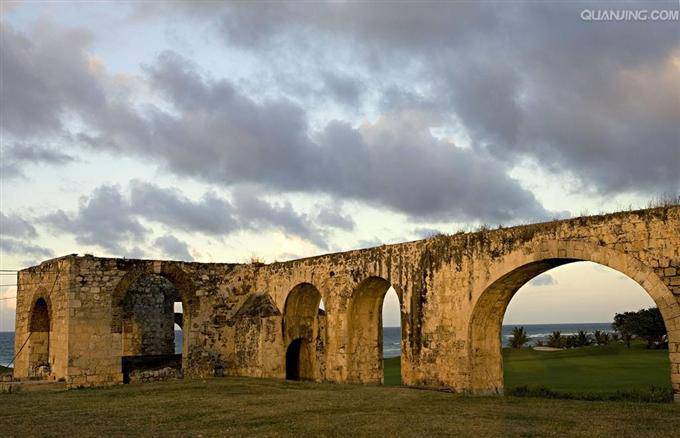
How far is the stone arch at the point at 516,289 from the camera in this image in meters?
9.90

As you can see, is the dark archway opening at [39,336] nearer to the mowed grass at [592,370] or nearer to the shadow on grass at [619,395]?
the mowed grass at [592,370]

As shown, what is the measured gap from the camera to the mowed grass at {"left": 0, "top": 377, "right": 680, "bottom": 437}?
318 inches

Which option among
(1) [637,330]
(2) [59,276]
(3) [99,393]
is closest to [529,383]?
(3) [99,393]

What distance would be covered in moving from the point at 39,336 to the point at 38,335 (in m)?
0.04

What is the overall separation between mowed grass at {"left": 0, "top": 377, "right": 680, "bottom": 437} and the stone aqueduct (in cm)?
125

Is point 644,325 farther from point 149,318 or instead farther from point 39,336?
point 39,336

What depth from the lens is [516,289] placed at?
42.1 feet

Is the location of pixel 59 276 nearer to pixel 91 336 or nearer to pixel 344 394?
pixel 91 336

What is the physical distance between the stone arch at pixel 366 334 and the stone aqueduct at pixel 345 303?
0.03 metres

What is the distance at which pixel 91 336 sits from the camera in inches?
627

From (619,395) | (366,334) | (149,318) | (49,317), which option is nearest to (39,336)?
(49,317)

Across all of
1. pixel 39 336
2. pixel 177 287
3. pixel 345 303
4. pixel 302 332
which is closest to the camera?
pixel 345 303

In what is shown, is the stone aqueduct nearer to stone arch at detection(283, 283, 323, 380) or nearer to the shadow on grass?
stone arch at detection(283, 283, 323, 380)

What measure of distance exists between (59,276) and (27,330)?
131 inches
